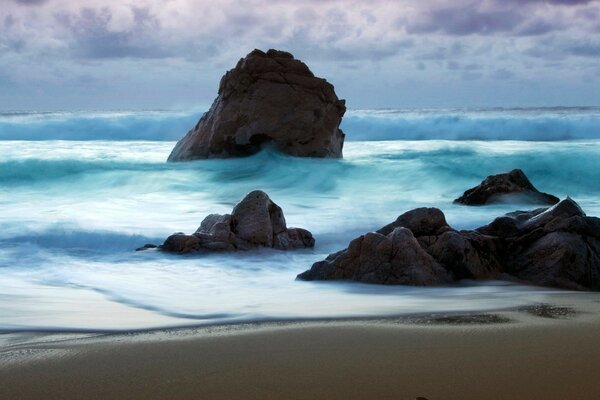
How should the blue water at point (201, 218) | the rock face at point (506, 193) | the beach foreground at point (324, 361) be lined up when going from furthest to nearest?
the rock face at point (506, 193), the blue water at point (201, 218), the beach foreground at point (324, 361)

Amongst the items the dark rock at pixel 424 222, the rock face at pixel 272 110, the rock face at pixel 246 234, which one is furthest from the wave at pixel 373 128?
the dark rock at pixel 424 222

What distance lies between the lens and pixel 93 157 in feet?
68.3

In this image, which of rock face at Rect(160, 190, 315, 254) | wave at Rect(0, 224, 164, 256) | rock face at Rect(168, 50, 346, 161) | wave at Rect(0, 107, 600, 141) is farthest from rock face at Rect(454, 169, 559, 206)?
wave at Rect(0, 107, 600, 141)

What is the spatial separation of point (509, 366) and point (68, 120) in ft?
139

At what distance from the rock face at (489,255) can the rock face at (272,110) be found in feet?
37.0

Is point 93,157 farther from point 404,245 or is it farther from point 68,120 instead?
point 68,120

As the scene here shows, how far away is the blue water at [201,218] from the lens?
548cm

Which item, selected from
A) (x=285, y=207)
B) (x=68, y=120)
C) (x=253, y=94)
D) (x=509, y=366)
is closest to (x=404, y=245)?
(x=509, y=366)

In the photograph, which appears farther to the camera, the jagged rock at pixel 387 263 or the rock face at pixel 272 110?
the rock face at pixel 272 110

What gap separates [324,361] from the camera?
12.4 ft

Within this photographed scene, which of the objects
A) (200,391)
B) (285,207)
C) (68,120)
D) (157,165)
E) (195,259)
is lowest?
(200,391)

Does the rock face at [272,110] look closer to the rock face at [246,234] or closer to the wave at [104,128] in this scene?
the rock face at [246,234]

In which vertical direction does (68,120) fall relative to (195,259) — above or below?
above

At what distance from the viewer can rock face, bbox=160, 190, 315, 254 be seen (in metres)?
8.27
